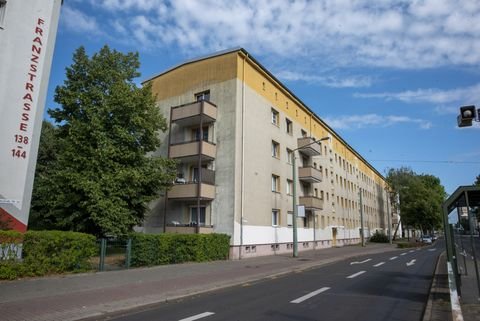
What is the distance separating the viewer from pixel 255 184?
25.8 m

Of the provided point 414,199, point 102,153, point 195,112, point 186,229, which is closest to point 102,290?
point 102,153

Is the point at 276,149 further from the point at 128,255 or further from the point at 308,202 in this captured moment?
the point at 128,255

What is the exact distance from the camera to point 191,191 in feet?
77.2

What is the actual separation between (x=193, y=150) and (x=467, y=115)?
1763 cm

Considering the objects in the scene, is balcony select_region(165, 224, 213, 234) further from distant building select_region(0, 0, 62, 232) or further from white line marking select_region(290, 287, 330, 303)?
white line marking select_region(290, 287, 330, 303)

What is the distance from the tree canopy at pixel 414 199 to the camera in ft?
225

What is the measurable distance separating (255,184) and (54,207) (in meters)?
12.5

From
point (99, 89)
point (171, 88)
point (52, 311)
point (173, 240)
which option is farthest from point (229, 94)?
point (52, 311)

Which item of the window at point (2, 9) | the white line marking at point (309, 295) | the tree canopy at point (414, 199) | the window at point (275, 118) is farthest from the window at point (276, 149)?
the tree canopy at point (414, 199)

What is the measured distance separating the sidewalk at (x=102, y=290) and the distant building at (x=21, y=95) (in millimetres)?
4243

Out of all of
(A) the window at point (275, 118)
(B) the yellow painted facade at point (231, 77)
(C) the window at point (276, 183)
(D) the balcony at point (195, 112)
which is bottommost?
(C) the window at point (276, 183)

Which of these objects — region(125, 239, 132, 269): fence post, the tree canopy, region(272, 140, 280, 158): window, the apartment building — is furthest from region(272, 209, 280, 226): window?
the tree canopy

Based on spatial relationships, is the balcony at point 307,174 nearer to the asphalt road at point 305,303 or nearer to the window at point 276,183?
the window at point 276,183

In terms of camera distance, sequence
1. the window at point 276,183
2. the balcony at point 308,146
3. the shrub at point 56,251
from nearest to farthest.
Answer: the shrub at point 56,251 → the window at point 276,183 → the balcony at point 308,146
